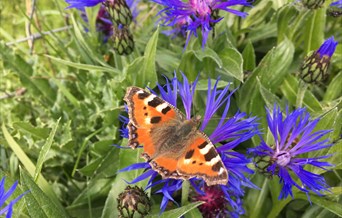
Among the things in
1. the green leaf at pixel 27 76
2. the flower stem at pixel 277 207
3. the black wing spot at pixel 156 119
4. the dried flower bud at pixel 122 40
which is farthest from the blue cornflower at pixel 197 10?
the green leaf at pixel 27 76

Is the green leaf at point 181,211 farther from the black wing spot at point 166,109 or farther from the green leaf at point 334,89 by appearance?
the green leaf at point 334,89

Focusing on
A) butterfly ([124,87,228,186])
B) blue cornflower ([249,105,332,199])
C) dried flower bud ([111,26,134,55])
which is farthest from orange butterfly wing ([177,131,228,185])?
dried flower bud ([111,26,134,55])

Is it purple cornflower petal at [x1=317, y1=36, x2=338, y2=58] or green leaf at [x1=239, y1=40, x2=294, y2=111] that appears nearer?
purple cornflower petal at [x1=317, y1=36, x2=338, y2=58]

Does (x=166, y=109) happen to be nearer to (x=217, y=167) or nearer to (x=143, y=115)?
(x=143, y=115)

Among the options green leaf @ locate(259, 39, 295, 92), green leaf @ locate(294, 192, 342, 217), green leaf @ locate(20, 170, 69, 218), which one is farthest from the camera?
green leaf @ locate(259, 39, 295, 92)

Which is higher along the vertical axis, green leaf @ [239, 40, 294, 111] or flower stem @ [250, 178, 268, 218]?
green leaf @ [239, 40, 294, 111]

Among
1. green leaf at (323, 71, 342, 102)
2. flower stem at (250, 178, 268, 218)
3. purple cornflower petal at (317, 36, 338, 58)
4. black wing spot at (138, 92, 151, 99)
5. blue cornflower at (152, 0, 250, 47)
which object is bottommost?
flower stem at (250, 178, 268, 218)

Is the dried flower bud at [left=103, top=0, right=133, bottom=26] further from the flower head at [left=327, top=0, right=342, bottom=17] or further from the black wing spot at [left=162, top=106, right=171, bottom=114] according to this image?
the flower head at [left=327, top=0, right=342, bottom=17]
